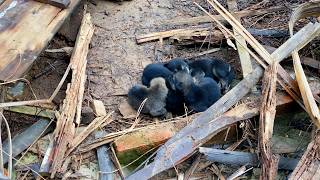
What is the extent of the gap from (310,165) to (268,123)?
49 cm

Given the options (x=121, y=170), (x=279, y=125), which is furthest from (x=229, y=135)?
(x=121, y=170)

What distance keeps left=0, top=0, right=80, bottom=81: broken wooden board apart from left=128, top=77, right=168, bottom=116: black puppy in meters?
0.98

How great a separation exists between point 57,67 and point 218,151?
6.94ft

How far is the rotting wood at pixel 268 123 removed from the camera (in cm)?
394

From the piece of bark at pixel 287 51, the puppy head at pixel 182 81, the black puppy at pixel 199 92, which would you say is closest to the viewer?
the piece of bark at pixel 287 51

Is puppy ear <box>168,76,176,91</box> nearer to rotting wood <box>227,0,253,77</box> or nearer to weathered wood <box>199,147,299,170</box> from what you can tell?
rotting wood <box>227,0,253,77</box>

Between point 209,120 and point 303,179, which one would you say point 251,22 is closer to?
point 209,120

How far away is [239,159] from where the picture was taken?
4.25 m

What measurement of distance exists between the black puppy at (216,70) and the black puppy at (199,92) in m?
0.21

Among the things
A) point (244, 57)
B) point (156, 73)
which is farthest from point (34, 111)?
point (244, 57)

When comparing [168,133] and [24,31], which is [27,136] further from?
[168,133]

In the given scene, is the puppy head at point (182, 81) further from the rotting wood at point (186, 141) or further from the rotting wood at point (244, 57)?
the rotting wood at point (244, 57)

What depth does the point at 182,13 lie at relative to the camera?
20.7 ft

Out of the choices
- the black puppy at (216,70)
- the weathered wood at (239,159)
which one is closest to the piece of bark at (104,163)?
the weathered wood at (239,159)
